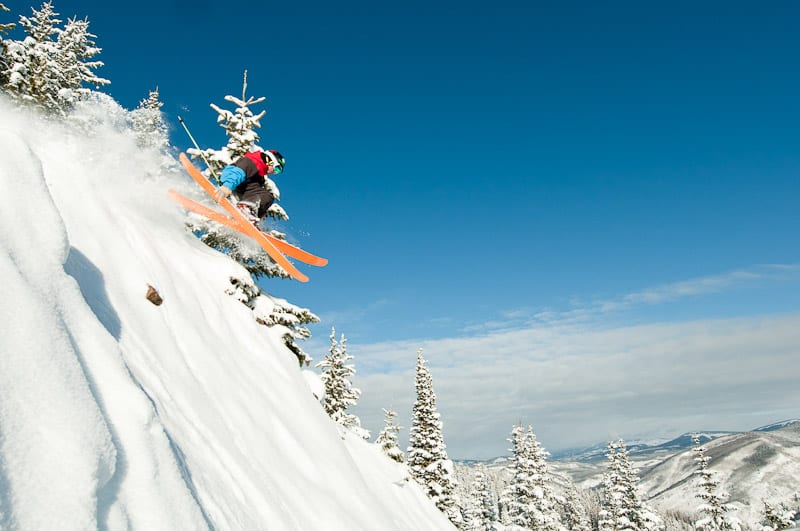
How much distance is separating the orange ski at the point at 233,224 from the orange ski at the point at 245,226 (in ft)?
0.63

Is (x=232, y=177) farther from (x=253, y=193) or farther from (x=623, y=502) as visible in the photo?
(x=623, y=502)

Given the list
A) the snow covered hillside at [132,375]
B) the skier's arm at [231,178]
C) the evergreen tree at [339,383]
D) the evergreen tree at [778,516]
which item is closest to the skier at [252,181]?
the skier's arm at [231,178]

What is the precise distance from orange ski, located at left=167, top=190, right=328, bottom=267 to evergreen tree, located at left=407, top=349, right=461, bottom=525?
1943 cm

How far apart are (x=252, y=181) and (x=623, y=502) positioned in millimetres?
33331

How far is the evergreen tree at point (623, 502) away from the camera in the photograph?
3253 cm

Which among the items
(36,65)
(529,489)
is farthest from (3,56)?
(529,489)

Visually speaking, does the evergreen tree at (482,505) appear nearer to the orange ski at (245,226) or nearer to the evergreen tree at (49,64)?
the orange ski at (245,226)

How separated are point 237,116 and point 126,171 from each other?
5949 millimetres

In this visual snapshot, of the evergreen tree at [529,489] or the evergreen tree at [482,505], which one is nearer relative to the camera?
the evergreen tree at [529,489]

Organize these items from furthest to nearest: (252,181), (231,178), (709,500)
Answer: (709,500) < (252,181) < (231,178)

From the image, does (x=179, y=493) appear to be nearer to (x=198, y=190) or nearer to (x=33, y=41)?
(x=198, y=190)

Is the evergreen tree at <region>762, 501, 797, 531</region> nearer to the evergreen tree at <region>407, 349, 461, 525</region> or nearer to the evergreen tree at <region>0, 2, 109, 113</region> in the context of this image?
the evergreen tree at <region>407, 349, 461, 525</region>

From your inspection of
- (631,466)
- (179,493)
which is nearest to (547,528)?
(631,466)

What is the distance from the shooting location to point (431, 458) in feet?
98.8
